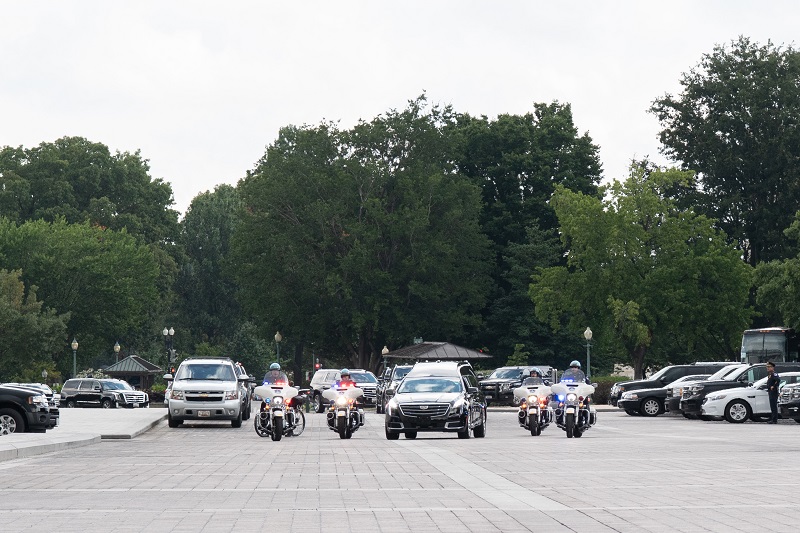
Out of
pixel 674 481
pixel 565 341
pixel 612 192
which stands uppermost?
pixel 612 192

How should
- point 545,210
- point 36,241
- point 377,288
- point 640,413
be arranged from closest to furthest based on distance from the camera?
point 640,413
point 377,288
point 545,210
point 36,241

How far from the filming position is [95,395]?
66375mm

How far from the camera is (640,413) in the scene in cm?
5106

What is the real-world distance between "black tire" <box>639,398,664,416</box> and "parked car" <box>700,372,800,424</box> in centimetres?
689

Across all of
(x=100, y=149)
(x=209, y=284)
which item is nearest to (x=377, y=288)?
(x=100, y=149)

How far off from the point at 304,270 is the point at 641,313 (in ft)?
63.8

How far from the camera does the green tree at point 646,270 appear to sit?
234 ft

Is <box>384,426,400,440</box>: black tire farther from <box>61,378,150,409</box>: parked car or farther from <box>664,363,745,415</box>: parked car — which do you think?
<box>61,378,150,409</box>: parked car

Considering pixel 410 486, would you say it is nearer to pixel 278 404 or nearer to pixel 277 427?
pixel 277 427

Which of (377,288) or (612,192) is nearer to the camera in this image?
(612,192)

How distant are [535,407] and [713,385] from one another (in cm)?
1333

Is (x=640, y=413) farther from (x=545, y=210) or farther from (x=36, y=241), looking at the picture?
(x=36, y=241)

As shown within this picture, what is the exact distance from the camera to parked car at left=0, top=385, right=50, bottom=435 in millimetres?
31844

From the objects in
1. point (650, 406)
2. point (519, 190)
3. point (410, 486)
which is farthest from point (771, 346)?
point (410, 486)
